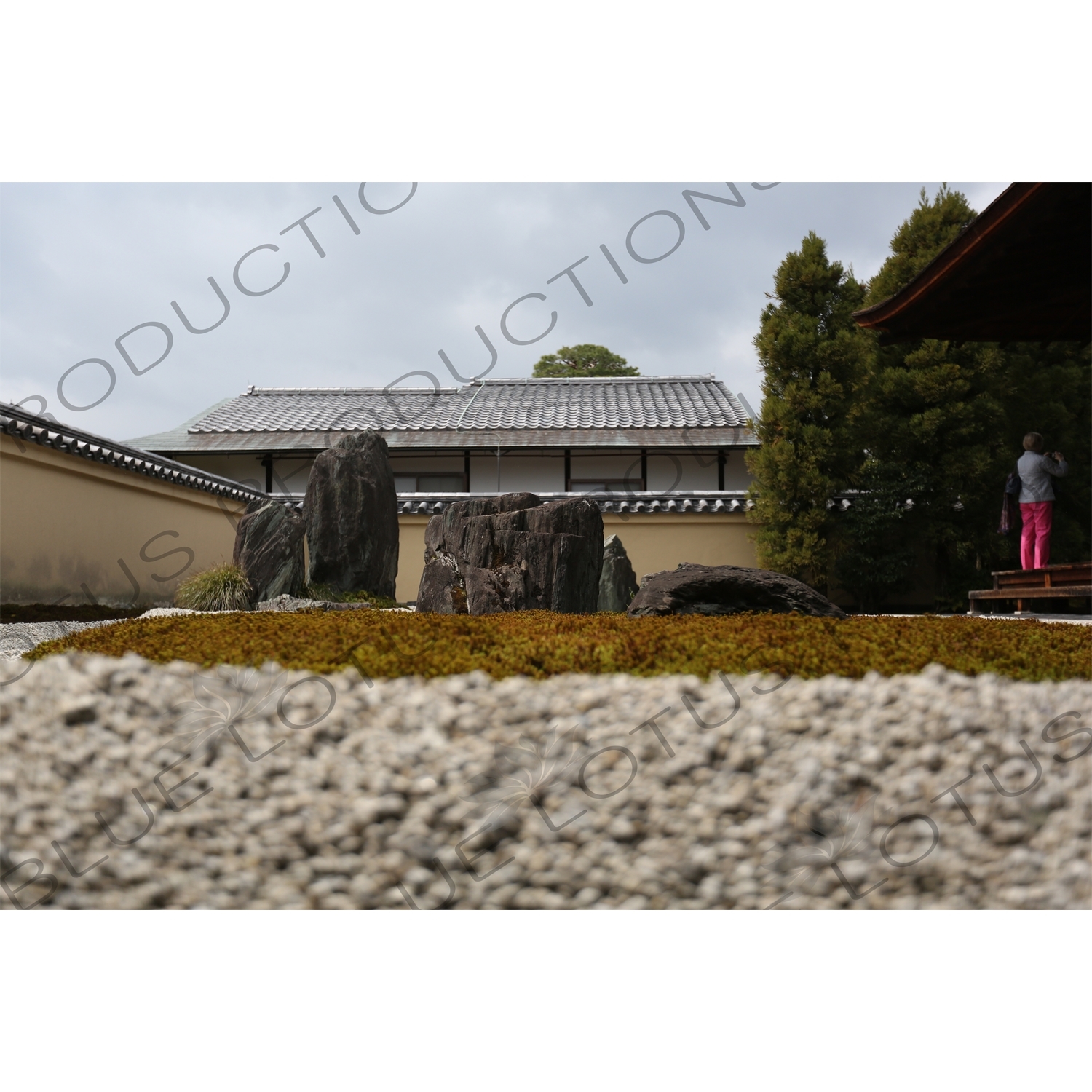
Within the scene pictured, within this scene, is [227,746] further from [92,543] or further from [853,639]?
[92,543]

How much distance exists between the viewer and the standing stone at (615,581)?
22.1ft

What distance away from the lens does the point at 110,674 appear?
2449 millimetres

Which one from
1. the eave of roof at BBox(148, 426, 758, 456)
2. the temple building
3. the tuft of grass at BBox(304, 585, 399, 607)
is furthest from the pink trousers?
the tuft of grass at BBox(304, 585, 399, 607)

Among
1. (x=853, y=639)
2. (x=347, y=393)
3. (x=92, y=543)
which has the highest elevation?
(x=347, y=393)

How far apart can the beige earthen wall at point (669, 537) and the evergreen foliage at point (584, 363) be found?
367 inches

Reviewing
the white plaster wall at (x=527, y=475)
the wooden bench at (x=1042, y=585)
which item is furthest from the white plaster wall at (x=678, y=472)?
the wooden bench at (x=1042, y=585)

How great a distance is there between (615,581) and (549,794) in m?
4.87

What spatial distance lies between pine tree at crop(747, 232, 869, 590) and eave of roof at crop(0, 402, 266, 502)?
6.88 meters

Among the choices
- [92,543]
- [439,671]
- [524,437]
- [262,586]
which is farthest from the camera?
[524,437]

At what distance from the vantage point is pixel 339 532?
6.53 m

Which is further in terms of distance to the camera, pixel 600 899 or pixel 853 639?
pixel 853 639

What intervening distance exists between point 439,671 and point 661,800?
77 cm

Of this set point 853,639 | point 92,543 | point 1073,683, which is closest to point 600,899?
point 853,639

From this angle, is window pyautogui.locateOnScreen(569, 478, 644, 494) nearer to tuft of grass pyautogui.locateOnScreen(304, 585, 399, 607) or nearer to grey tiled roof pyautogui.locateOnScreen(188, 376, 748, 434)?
grey tiled roof pyautogui.locateOnScreen(188, 376, 748, 434)
